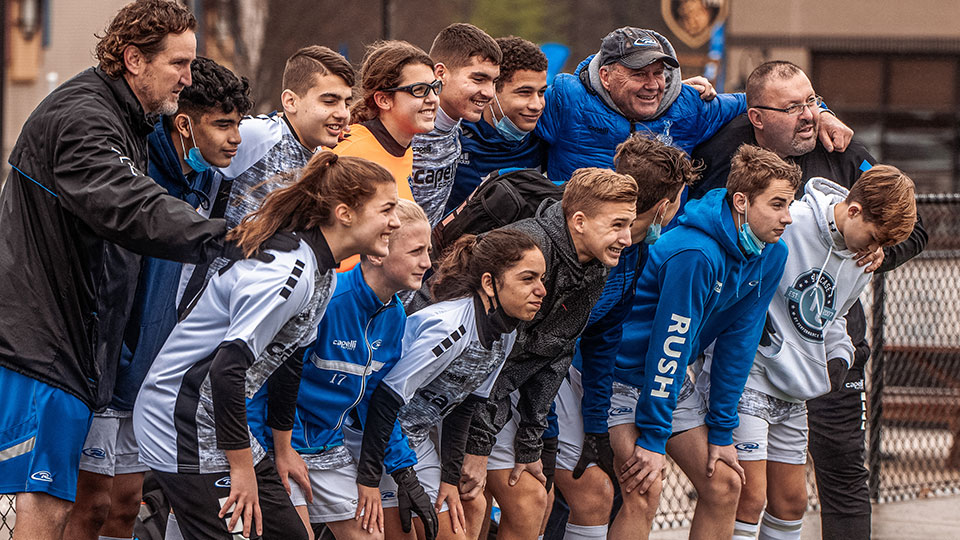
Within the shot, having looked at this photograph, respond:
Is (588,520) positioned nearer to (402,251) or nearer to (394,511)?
(394,511)

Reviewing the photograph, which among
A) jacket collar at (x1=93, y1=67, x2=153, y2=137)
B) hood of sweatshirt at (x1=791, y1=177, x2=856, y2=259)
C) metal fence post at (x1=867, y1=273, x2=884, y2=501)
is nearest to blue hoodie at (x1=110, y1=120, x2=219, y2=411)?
jacket collar at (x1=93, y1=67, x2=153, y2=137)

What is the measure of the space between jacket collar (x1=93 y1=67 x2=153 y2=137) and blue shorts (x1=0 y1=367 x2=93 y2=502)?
0.82m

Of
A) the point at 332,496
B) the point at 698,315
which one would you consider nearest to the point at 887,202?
the point at 698,315

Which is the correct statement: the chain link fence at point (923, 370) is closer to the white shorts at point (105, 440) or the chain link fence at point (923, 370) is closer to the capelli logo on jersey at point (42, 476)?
the white shorts at point (105, 440)

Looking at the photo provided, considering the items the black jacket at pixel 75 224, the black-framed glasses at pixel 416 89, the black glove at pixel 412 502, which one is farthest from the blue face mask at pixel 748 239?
the black jacket at pixel 75 224

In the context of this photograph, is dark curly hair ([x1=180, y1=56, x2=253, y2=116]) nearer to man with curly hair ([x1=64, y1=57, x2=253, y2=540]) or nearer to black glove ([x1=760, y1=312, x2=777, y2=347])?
man with curly hair ([x1=64, y1=57, x2=253, y2=540])

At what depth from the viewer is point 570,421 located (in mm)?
4629

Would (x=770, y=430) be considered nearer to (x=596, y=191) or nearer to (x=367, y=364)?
(x=596, y=191)

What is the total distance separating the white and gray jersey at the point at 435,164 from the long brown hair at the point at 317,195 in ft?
3.17

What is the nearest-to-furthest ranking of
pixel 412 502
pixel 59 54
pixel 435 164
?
1. pixel 412 502
2. pixel 435 164
3. pixel 59 54

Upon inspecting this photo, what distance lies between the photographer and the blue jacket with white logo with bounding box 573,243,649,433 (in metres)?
4.52

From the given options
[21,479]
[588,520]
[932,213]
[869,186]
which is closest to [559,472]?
[588,520]

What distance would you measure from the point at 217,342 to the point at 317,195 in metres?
0.52

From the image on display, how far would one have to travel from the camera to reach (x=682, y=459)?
464 centimetres
